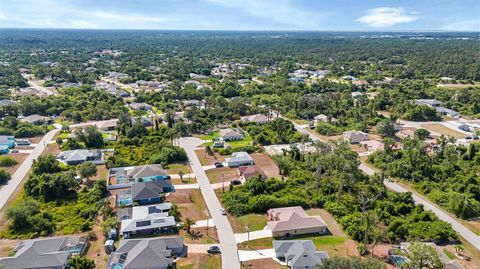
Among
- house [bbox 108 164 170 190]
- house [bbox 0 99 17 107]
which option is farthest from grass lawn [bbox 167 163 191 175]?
house [bbox 0 99 17 107]

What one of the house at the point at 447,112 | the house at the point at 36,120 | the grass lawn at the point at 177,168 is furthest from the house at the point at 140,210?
the house at the point at 447,112

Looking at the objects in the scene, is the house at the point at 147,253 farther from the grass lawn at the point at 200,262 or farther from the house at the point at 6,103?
the house at the point at 6,103

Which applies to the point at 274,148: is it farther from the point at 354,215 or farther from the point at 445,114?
the point at 445,114

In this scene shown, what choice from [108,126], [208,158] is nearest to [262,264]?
[208,158]

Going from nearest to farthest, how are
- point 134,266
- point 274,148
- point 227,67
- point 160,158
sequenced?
point 134,266, point 160,158, point 274,148, point 227,67

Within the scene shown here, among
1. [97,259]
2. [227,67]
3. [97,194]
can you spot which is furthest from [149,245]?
[227,67]

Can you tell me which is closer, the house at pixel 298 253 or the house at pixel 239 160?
the house at pixel 298 253

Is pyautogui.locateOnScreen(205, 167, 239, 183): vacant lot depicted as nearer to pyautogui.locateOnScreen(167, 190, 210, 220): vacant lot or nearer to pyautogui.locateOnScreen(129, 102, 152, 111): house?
pyautogui.locateOnScreen(167, 190, 210, 220): vacant lot
